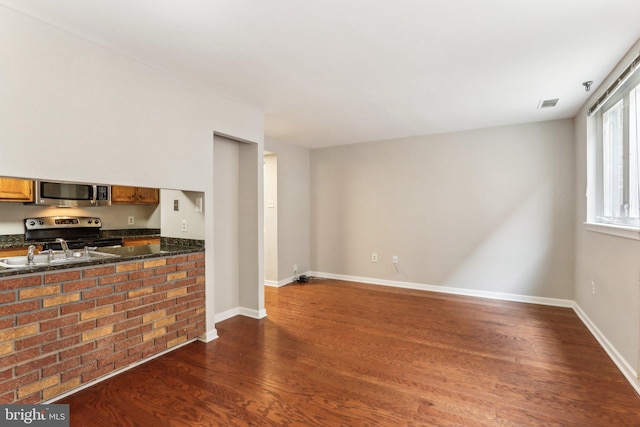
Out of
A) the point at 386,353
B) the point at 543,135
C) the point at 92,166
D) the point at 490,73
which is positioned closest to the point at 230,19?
the point at 92,166

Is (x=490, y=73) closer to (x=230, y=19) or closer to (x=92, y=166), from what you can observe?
(x=230, y=19)

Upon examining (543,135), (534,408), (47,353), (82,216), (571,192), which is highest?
(543,135)

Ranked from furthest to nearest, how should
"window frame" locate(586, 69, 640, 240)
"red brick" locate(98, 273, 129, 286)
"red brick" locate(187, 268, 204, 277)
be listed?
"red brick" locate(187, 268, 204, 277)
"window frame" locate(586, 69, 640, 240)
"red brick" locate(98, 273, 129, 286)

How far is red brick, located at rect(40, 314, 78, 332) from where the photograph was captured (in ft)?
6.32

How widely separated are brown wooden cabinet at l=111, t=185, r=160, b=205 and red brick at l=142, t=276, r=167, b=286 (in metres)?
0.79

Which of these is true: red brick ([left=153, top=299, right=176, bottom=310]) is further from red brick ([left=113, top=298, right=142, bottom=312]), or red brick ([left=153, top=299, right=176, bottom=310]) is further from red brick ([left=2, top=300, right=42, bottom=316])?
red brick ([left=2, top=300, right=42, bottom=316])

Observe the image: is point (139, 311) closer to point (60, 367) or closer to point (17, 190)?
point (60, 367)

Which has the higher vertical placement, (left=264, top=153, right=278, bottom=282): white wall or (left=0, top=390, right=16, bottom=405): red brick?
(left=264, top=153, right=278, bottom=282): white wall

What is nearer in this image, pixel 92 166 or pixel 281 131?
pixel 92 166

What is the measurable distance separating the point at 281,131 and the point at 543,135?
3430 millimetres

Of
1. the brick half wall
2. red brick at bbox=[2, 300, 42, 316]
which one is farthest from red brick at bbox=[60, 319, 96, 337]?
red brick at bbox=[2, 300, 42, 316]

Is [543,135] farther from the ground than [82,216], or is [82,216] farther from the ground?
[543,135]

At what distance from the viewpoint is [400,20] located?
190 centimetres

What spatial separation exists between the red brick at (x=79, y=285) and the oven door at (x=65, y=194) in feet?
2.51
